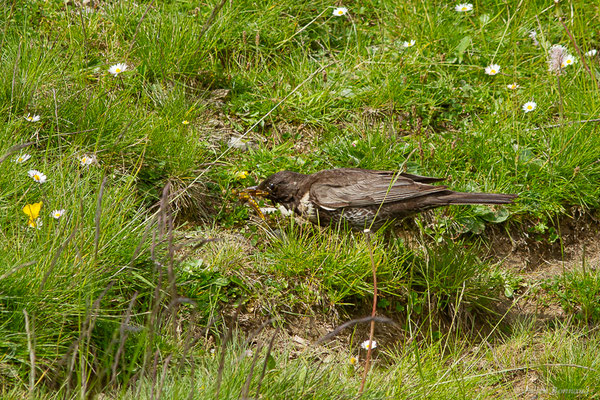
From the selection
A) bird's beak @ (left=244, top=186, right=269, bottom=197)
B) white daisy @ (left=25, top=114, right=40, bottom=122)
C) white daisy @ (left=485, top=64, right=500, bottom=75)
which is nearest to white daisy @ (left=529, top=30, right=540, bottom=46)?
white daisy @ (left=485, top=64, right=500, bottom=75)

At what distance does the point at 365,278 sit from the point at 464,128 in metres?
1.93

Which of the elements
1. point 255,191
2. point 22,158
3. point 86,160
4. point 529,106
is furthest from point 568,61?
point 22,158

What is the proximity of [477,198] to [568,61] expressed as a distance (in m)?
2.12

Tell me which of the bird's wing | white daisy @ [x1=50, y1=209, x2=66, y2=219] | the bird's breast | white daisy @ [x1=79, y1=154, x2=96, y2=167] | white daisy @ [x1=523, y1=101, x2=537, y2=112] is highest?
white daisy @ [x1=523, y1=101, x2=537, y2=112]

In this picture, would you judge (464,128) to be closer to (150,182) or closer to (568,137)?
(568,137)

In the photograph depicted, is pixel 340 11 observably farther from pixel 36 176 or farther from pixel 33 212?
pixel 33 212

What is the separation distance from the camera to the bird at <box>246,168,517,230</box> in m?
4.92

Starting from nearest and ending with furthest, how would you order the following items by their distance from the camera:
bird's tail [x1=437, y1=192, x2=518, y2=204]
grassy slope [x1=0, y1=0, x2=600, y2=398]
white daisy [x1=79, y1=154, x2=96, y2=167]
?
grassy slope [x1=0, y1=0, x2=600, y2=398] < white daisy [x1=79, y1=154, x2=96, y2=167] < bird's tail [x1=437, y1=192, x2=518, y2=204]

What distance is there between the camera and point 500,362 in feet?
14.5

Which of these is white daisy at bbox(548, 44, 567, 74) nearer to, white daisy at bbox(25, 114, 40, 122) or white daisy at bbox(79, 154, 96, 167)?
white daisy at bbox(79, 154, 96, 167)

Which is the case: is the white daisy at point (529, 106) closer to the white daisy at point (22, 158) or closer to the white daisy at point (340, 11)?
the white daisy at point (340, 11)

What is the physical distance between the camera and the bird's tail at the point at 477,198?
4.71 m

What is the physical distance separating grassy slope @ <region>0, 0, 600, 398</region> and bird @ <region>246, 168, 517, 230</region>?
0.77 ft

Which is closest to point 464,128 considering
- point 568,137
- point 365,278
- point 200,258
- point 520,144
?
point 520,144
